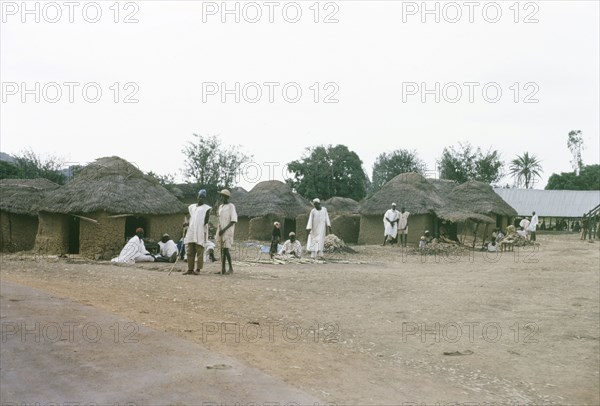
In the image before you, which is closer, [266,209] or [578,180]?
[266,209]

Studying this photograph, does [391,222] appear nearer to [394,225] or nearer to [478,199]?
[394,225]

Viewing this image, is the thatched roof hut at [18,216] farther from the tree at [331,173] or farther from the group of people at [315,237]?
the tree at [331,173]

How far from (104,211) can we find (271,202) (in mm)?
12315

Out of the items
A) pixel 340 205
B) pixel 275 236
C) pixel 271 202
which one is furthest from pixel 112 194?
pixel 340 205

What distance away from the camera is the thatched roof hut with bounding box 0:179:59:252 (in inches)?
722

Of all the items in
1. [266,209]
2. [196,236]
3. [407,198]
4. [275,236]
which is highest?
[407,198]

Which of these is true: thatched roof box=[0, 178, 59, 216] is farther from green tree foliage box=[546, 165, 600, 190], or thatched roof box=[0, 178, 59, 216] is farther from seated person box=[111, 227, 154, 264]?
green tree foliage box=[546, 165, 600, 190]

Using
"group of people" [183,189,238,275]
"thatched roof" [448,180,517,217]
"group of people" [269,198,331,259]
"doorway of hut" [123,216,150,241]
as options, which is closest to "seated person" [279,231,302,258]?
"group of people" [269,198,331,259]

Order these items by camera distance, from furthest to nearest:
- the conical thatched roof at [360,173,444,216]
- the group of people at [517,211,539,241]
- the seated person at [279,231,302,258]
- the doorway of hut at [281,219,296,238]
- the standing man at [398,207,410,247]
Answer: the doorway of hut at [281,219,296,238], the group of people at [517,211,539,241], the conical thatched roof at [360,173,444,216], the standing man at [398,207,410,247], the seated person at [279,231,302,258]

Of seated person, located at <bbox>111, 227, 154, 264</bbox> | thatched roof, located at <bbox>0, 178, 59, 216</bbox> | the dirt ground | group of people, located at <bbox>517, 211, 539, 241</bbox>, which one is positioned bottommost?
the dirt ground

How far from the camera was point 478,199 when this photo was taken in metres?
29.7

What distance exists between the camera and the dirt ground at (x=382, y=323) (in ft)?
18.5

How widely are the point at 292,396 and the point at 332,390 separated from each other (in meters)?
0.47

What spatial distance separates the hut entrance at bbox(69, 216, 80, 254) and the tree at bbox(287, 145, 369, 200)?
25575mm
